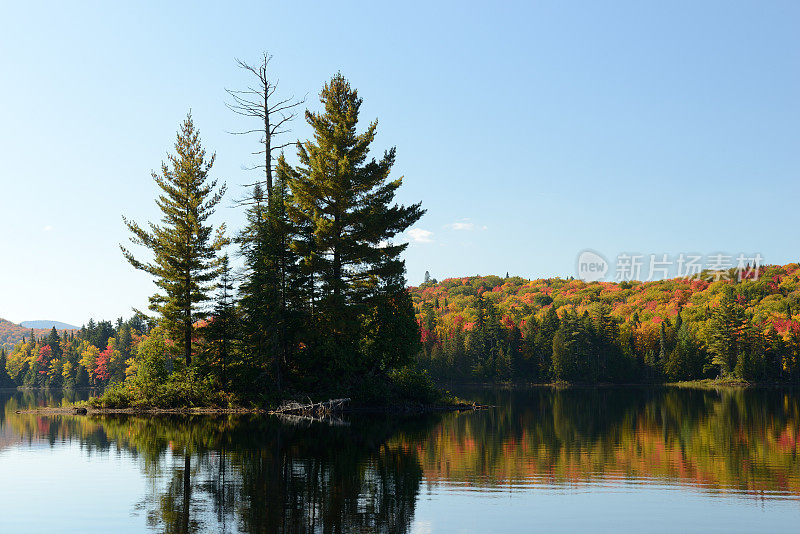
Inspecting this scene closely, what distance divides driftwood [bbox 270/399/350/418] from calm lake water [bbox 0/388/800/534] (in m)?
7.65

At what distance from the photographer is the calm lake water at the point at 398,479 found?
14.1 m

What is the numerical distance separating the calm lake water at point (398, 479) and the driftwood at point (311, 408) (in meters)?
7.65

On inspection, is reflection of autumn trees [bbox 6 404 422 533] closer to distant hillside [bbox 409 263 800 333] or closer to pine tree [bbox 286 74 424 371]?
pine tree [bbox 286 74 424 371]

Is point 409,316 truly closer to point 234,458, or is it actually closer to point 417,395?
point 417,395

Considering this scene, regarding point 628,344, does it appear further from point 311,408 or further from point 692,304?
point 311,408

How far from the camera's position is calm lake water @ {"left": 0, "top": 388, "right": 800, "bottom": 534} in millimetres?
14117

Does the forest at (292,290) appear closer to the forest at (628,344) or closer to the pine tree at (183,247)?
the pine tree at (183,247)

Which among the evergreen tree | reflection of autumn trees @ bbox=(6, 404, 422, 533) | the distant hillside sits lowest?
reflection of autumn trees @ bbox=(6, 404, 422, 533)

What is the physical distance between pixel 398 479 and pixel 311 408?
2382cm

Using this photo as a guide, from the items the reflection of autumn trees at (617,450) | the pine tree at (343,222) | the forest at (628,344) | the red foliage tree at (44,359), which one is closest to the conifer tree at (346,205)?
the pine tree at (343,222)

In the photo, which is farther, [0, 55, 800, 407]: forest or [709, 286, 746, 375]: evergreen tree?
[709, 286, 746, 375]: evergreen tree

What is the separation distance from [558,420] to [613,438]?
1155 cm

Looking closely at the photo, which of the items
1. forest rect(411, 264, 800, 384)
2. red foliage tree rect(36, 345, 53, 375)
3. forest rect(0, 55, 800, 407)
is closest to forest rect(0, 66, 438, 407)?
forest rect(0, 55, 800, 407)

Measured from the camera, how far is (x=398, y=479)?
742 inches
